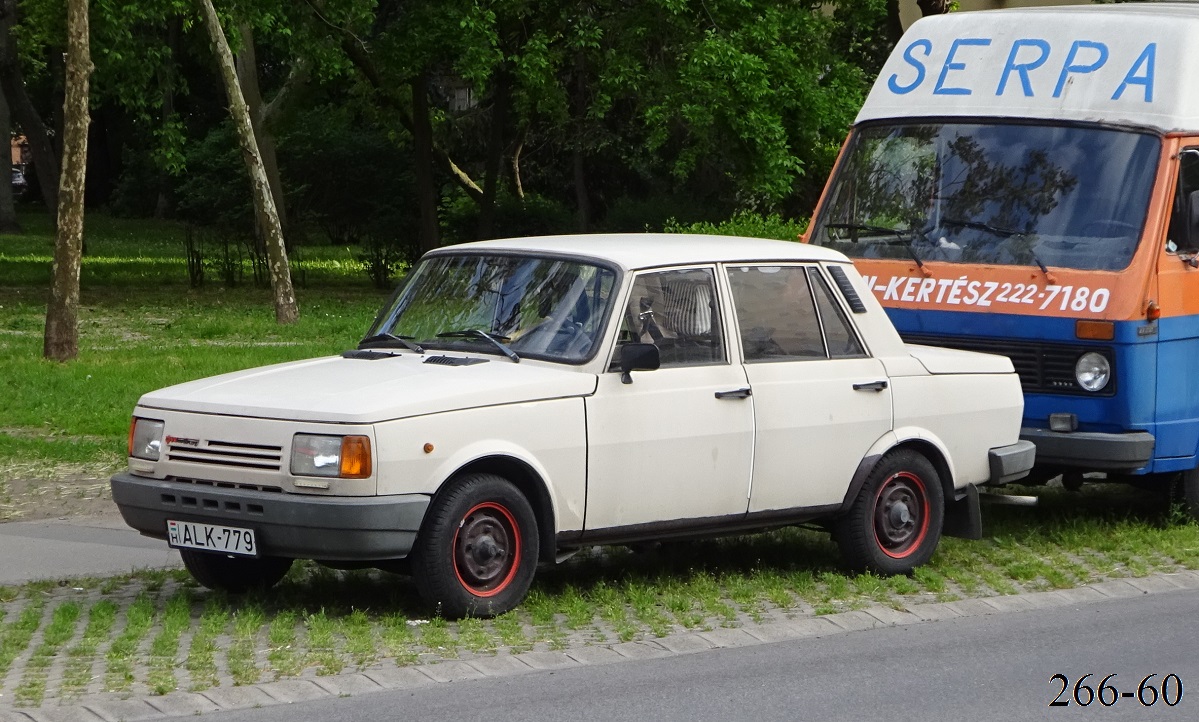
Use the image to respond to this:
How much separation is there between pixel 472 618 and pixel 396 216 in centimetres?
3365

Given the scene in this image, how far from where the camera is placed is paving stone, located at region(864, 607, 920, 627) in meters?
8.04

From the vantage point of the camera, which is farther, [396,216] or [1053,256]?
[396,216]

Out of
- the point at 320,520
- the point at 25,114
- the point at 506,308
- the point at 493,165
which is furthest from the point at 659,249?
the point at 25,114

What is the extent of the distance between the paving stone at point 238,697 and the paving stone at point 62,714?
0.44 metres

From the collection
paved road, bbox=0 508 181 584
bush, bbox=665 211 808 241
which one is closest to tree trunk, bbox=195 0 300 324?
bush, bbox=665 211 808 241

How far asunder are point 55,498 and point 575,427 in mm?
5135

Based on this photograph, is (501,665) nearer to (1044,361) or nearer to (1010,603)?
(1010,603)

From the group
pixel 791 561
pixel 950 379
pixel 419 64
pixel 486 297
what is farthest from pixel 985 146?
pixel 419 64

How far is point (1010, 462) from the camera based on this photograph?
30.5ft

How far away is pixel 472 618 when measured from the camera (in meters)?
7.60

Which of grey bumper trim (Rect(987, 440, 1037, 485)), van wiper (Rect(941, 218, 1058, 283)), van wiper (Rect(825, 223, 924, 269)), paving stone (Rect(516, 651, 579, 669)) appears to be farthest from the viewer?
van wiper (Rect(825, 223, 924, 269))

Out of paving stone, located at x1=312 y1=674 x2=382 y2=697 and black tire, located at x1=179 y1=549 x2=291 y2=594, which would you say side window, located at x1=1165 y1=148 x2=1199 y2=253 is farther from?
paving stone, located at x1=312 y1=674 x2=382 y2=697

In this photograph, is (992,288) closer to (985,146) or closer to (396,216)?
(985,146)

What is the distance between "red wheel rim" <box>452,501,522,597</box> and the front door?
1.32 feet
